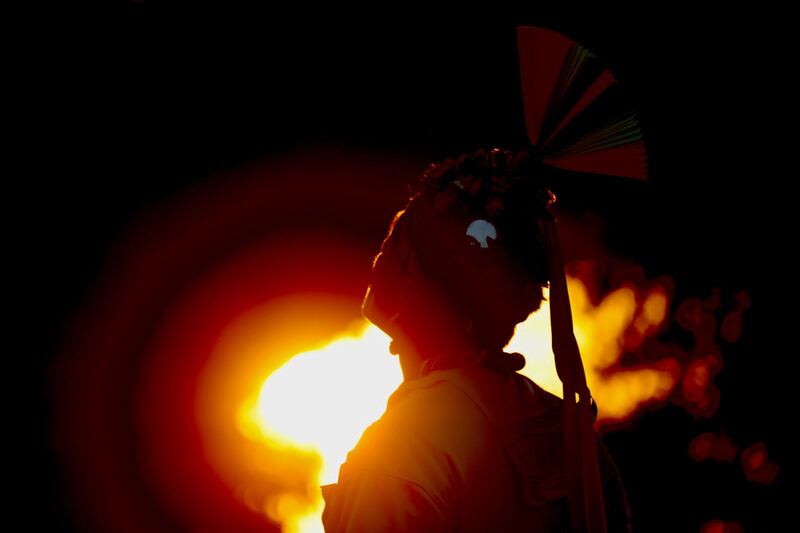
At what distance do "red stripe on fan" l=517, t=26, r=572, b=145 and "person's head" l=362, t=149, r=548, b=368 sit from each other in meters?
0.10

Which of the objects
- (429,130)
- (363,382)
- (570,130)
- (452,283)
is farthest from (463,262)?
(429,130)

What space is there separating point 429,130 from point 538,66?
4.63 feet

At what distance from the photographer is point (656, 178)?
9.08ft

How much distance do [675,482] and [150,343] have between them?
2.18m

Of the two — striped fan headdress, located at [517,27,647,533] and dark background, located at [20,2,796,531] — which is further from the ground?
dark background, located at [20,2,796,531]

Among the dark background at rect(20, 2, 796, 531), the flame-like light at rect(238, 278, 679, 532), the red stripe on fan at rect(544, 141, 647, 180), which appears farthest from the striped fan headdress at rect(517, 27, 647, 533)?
the dark background at rect(20, 2, 796, 531)

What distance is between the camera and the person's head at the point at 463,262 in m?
1.10

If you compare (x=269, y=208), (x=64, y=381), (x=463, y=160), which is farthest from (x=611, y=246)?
(x=64, y=381)

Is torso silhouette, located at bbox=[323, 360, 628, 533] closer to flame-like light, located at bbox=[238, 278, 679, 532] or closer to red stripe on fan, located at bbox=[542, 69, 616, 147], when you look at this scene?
red stripe on fan, located at bbox=[542, 69, 616, 147]

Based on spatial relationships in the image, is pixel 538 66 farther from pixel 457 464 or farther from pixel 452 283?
pixel 457 464

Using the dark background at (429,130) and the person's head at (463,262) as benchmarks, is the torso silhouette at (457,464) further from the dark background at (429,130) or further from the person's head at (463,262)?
the dark background at (429,130)

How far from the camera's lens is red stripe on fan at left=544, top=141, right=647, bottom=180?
Answer: 1.17 meters

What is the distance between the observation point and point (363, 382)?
6.97 ft

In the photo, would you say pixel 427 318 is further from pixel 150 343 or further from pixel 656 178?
pixel 656 178
